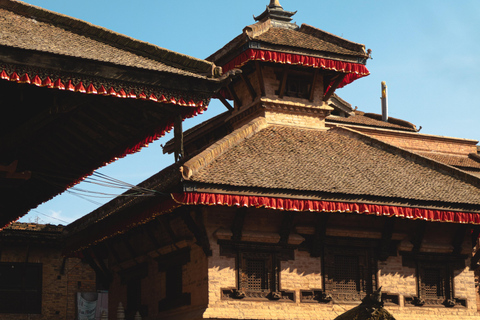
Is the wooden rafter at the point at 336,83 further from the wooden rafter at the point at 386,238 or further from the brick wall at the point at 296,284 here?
the brick wall at the point at 296,284

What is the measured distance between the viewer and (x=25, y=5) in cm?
1583

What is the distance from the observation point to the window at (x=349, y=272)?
2556cm

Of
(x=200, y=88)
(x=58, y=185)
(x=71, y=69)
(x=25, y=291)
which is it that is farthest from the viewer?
(x=25, y=291)

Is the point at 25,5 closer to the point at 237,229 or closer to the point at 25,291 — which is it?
the point at 237,229

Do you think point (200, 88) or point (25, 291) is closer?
point (200, 88)

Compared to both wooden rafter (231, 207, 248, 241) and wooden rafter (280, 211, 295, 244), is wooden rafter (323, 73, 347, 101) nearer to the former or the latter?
wooden rafter (280, 211, 295, 244)

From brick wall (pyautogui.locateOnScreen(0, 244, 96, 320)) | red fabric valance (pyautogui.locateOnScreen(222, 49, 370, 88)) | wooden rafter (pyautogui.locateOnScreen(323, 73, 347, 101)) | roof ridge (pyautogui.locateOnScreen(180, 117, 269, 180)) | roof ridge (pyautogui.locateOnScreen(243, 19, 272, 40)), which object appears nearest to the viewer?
roof ridge (pyautogui.locateOnScreen(180, 117, 269, 180))

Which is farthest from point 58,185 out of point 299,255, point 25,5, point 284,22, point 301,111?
point 284,22

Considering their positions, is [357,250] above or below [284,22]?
below

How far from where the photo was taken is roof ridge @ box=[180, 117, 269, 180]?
22619 mm

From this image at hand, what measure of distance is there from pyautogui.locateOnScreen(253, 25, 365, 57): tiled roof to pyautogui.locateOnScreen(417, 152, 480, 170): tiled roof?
11183 mm

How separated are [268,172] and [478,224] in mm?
7318

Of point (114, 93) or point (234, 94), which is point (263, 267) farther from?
point (114, 93)

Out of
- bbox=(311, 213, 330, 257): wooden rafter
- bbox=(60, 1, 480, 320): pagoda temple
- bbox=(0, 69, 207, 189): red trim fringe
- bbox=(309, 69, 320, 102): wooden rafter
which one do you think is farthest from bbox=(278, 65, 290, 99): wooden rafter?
bbox=(0, 69, 207, 189): red trim fringe
